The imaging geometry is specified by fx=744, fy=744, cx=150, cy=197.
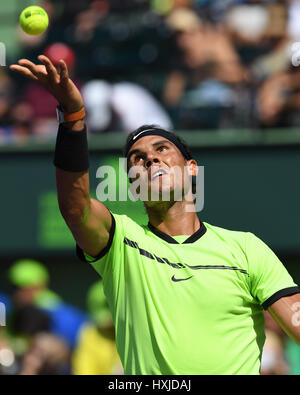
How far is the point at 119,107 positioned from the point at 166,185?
5.45 meters

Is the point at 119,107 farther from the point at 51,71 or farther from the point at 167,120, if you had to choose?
the point at 51,71

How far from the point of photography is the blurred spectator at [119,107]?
29.2 ft

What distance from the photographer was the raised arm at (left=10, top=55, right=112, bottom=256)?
315cm

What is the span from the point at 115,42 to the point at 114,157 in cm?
162

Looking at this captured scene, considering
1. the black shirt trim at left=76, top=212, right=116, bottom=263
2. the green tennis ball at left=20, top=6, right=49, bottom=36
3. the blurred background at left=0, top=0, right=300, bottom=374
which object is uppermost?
the blurred background at left=0, top=0, right=300, bottom=374

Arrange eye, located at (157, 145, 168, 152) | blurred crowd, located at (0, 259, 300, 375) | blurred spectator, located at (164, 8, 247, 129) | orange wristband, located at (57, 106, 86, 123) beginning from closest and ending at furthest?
orange wristband, located at (57, 106, 86, 123)
eye, located at (157, 145, 168, 152)
blurred crowd, located at (0, 259, 300, 375)
blurred spectator, located at (164, 8, 247, 129)

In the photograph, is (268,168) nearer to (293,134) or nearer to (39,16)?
(293,134)

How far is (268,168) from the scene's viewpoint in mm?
8930

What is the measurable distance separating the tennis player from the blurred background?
463cm

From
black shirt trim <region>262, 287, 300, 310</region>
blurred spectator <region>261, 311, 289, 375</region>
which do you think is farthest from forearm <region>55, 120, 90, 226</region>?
blurred spectator <region>261, 311, 289, 375</region>

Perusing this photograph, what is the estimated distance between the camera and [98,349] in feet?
23.5

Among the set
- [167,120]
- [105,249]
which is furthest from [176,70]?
[105,249]

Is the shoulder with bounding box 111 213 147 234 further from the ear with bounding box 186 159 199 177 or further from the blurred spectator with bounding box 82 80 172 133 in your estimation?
the blurred spectator with bounding box 82 80 172 133

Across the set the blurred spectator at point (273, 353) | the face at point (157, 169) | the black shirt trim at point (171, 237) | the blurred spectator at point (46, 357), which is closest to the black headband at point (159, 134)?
the face at point (157, 169)
